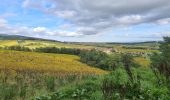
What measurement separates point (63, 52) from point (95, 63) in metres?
31.6

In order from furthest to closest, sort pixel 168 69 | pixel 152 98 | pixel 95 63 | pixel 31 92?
pixel 95 63
pixel 31 92
pixel 152 98
pixel 168 69

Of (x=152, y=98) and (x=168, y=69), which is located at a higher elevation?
(x=168, y=69)

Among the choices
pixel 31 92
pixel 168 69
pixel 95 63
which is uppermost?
pixel 168 69

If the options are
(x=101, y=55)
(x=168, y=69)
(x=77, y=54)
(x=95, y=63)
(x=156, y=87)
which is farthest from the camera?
(x=77, y=54)

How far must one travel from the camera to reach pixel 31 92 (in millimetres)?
11133

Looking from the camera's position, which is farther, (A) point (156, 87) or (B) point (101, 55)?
(B) point (101, 55)

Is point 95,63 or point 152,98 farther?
point 95,63

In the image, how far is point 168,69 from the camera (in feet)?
22.0

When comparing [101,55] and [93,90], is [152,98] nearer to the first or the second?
[93,90]

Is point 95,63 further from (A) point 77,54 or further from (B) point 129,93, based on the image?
(B) point 129,93

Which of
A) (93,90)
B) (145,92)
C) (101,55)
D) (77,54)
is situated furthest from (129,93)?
(77,54)

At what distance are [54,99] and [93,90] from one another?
1404mm

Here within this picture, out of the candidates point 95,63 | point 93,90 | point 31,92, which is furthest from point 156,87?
point 95,63

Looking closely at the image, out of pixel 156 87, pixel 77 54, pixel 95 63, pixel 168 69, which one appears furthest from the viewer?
pixel 77 54
